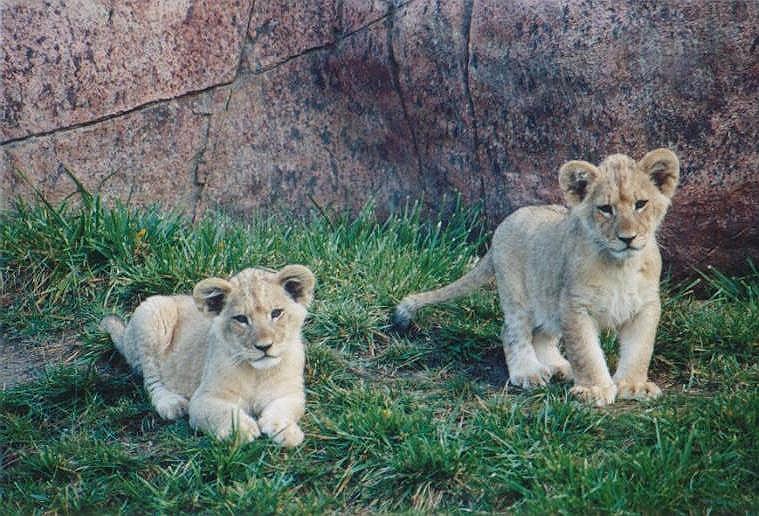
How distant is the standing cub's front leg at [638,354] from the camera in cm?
681

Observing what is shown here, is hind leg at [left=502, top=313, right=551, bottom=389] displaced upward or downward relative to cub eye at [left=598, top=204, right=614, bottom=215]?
downward

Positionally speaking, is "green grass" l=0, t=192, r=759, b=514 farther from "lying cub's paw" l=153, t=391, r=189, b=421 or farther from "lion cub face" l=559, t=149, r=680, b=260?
"lion cub face" l=559, t=149, r=680, b=260

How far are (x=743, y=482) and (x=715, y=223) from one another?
A: 3098 millimetres

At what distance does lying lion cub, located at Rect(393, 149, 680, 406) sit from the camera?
6699mm

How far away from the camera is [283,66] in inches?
390

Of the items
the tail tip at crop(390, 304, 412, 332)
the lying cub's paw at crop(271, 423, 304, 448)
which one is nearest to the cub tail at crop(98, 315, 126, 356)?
the lying cub's paw at crop(271, 423, 304, 448)

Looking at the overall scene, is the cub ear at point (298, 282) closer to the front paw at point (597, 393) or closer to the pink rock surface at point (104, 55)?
the front paw at point (597, 393)

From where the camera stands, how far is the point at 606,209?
22.1 feet

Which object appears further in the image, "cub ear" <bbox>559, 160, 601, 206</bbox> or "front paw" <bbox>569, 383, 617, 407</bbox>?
"cub ear" <bbox>559, 160, 601, 206</bbox>

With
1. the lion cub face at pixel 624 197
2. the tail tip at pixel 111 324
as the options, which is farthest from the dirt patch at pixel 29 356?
the lion cub face at pixel 624 197

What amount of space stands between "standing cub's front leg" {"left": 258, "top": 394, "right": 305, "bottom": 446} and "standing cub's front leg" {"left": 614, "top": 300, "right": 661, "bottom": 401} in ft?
6.31

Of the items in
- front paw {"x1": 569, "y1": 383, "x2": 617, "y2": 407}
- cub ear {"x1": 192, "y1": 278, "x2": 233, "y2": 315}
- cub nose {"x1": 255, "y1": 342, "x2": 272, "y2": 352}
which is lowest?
front paw {"x1": 569, "y1": 383, "x2": 617, "y2": 407}

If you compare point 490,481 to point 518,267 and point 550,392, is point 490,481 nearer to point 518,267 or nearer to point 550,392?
point 550,392

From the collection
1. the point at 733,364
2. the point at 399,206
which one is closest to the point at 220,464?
the point at 733,364
